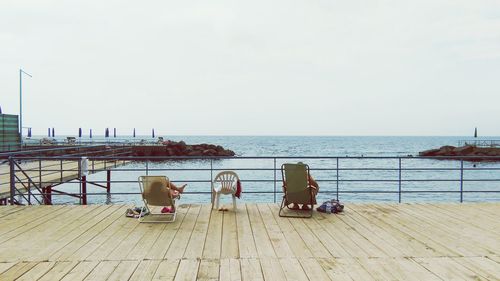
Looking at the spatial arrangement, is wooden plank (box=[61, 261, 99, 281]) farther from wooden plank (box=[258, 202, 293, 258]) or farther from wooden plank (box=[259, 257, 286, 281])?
wooden plank (box=[258, 202, 293, 258])

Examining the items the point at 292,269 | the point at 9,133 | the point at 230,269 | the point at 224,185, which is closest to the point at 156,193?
the point at 224,185

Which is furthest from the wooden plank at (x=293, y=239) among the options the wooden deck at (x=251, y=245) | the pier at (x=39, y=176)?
the pier at (x=39, y=176)

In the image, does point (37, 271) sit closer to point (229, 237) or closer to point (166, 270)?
point (166, 270)

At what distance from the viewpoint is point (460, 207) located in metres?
7.37

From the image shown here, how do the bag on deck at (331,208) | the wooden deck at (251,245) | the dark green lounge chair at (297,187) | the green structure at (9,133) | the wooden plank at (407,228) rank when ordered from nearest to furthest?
the wooden deck at (251,245) < the wooden plank at (407,228) < the dark green lounge chair at (297,187) < the bag on deck at (331,208) < the green structure at (9,133)

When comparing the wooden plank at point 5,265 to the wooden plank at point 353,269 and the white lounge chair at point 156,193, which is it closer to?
the white lounge chair at point 156,193

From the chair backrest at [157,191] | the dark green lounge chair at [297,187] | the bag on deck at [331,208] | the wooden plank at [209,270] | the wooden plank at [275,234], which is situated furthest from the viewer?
the bag on deck at [331,208]

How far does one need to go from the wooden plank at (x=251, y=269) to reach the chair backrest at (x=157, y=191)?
2307mm

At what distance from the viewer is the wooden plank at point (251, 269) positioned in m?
3.67

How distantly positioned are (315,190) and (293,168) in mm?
567

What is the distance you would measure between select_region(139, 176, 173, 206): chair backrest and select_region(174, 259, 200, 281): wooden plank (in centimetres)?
207

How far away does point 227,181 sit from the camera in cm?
697

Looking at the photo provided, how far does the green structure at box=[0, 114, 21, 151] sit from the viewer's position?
21.5 meters

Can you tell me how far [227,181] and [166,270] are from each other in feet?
10.4
